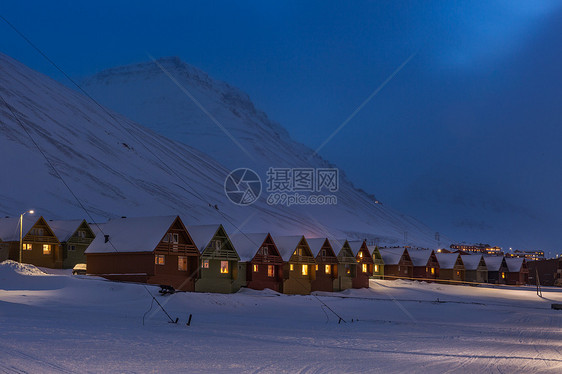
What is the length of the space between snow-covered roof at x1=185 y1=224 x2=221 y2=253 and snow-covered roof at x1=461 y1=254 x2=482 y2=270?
72370 millimetres

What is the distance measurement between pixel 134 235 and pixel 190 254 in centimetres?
551

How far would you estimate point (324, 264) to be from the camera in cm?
7488

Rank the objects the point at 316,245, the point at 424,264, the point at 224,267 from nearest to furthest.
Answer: the point at 224,267 < the point at 316,245 < the point at 424,264

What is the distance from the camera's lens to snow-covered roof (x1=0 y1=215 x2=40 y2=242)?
2625 inches

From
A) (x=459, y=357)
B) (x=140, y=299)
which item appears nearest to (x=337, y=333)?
(x=459, y=357)

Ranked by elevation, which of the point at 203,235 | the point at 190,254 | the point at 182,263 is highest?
the point at 203,235

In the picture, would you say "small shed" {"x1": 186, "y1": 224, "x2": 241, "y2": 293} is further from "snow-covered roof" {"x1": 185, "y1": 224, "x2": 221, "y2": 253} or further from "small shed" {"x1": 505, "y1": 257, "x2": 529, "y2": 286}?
"small shed" {"x1": 505, "y1": 257, "x2": 529, "y2": 286}

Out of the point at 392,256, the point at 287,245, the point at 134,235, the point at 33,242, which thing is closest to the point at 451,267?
the point at 392,256

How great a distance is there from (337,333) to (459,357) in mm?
8687

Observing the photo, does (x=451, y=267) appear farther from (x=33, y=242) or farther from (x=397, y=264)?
(x=33, y=242)

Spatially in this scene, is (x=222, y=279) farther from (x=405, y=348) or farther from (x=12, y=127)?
(x=12, y=127)

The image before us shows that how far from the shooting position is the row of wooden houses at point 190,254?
53.7 meters

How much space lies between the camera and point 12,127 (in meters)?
165

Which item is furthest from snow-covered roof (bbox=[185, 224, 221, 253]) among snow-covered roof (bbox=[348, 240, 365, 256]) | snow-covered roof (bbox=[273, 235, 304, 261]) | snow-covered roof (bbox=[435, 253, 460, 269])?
snow-covered roof (bbox=[435, 253, 460, 269])
